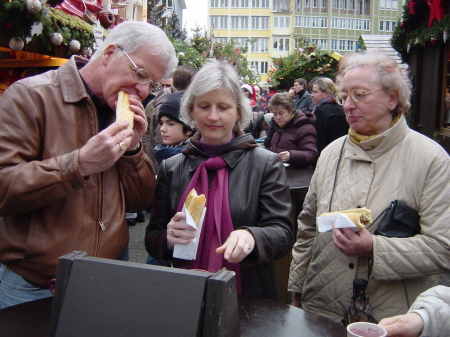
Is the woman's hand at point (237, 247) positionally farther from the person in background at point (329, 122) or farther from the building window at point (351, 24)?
the building window at point (351, 24)

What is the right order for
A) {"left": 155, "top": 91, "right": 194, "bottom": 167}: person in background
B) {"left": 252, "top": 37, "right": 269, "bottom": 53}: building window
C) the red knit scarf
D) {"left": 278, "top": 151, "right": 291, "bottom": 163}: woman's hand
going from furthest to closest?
{"left": 252, "top": 37, "right": 269, "bottom": 53}: building window < {"left": 278, "top": 151, "right": 291, "bottom": 163}: woman's hand < {"left": 155, "top": 91, "right": 194, "bottom": 167}: person in background < the red knit scarf

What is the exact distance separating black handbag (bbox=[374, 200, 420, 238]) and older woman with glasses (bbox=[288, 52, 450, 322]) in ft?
0.06

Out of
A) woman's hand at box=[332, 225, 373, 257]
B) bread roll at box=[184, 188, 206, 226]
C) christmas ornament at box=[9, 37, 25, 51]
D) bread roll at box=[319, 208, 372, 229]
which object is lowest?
woman's hand at box=[332, 225, 373, 257]

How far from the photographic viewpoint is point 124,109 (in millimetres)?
1951

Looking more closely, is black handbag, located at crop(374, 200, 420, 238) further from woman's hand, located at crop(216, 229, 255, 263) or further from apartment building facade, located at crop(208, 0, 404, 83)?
apartment building facade, located at crop(208, 0, 404, 83)

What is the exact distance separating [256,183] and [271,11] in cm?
7086

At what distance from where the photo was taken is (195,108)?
2324 millimetres

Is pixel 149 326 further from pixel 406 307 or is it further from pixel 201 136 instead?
pixel 406 307

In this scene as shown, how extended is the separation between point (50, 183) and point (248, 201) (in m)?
0.90

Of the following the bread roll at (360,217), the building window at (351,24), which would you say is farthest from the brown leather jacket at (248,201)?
the building window at (351,24)

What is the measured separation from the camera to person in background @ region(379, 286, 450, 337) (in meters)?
1.72

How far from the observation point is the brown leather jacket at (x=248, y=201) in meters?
2.17

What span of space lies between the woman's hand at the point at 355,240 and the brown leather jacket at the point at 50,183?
1.00 meters

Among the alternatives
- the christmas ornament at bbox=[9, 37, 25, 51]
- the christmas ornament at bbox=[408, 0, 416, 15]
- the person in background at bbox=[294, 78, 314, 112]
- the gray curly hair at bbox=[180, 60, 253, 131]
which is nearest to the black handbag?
the gray curly hair at bbox=[180, 60, 253, 131]
